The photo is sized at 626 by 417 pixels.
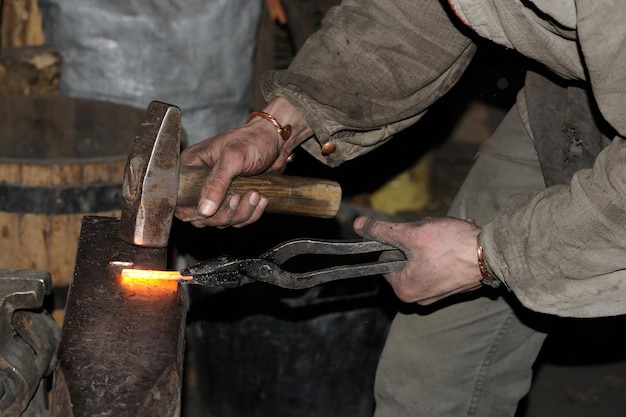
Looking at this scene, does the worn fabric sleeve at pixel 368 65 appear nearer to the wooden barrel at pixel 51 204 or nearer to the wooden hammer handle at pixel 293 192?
the wooden hammer handle at pixel 293 192

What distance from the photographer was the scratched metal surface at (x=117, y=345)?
1397 mm

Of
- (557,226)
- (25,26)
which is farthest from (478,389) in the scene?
(25,26)

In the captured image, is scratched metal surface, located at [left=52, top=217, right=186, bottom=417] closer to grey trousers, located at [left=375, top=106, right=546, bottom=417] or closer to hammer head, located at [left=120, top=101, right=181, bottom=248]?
hammer head, located at [left=120, top=101, right=181, bottom=248]

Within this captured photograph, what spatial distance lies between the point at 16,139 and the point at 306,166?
1325mm

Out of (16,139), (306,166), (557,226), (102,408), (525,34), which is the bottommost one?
(306,166)

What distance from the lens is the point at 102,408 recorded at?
4.50 feet

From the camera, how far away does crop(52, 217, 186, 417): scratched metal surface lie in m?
1.40

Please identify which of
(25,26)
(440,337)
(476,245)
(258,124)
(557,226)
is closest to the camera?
(557,226)

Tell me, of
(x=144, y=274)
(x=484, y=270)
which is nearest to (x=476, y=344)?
(x=484, y=270)

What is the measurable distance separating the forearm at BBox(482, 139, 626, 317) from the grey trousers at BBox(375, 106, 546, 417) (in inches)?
17.5

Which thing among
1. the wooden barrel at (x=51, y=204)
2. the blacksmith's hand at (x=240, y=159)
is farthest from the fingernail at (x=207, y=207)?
the wooden barrel at (x=51, y=204)

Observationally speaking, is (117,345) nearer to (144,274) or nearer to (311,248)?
(144,274)

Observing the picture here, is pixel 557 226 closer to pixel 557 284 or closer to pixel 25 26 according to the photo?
pixel 557 284

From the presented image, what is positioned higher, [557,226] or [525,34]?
[525,34]
